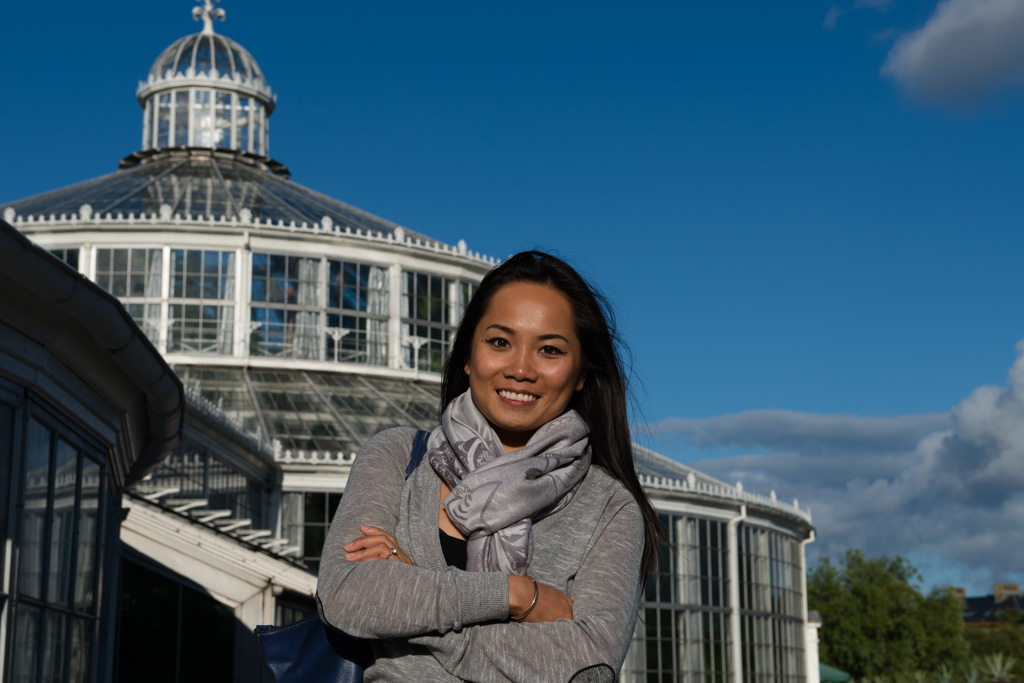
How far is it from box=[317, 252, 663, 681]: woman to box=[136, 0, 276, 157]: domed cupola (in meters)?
34.3

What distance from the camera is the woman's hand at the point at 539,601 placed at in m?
2.93

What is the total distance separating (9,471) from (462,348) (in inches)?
181

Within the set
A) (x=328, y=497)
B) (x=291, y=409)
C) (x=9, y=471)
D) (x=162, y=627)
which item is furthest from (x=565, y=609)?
(x=291, y=409)

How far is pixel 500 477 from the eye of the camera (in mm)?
2994

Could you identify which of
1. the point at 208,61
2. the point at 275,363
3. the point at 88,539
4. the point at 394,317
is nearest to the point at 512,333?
the point at 88,539

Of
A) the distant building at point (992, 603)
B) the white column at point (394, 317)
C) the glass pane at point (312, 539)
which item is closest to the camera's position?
the glass pane at point (312, 539)

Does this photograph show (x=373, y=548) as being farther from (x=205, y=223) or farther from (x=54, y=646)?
(x=205, y=223)

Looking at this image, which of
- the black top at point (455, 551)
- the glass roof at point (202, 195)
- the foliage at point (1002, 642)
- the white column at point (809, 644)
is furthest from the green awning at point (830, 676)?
the black top at point (455, 551)

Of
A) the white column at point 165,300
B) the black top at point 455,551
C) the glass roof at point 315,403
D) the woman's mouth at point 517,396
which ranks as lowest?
the black top at point 455,551

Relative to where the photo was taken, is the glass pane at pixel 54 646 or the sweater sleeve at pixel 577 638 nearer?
the sweater sleeve at pixel 577 638

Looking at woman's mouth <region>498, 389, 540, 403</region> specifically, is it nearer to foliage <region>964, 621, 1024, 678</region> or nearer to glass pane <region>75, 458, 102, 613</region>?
glass pane <region>75, 458, 102, 613</region>

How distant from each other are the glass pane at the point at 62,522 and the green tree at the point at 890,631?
5210 centimetres

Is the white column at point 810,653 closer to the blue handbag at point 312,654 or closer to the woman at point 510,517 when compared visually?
the woman at point 510,517

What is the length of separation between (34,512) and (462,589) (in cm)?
561
